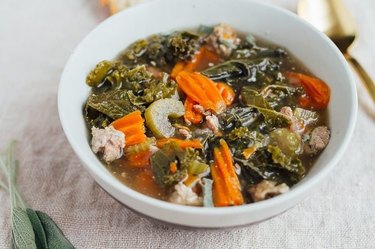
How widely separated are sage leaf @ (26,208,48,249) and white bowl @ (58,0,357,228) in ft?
1.63

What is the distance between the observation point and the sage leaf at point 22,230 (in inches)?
109

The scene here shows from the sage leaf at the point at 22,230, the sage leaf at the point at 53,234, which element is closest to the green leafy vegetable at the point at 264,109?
the sage leaf at the point at 53,234

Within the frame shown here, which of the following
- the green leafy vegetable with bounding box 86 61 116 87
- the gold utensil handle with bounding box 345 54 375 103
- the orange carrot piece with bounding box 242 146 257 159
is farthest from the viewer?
the gold utensil handle with bounding box 345 54 375 103

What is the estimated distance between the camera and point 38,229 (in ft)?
9.45

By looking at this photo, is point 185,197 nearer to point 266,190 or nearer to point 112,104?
point 266,190

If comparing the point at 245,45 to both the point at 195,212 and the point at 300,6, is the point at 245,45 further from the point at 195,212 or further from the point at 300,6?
the point at 195,212

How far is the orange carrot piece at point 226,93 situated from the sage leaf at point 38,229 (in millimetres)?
1304

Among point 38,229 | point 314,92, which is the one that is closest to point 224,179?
point 314,92

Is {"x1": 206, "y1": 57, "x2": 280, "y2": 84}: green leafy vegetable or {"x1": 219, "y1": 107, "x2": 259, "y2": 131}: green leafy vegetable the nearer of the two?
{"x1": 219, "y1": 107, "x2": 259, "y2": 131}: green leafy vegetable

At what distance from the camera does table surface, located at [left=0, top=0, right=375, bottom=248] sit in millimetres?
2953

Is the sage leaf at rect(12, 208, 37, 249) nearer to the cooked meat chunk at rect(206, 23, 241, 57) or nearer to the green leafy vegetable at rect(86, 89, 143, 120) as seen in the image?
the green leafy vegetable at rect(86, 89, 143, 120)

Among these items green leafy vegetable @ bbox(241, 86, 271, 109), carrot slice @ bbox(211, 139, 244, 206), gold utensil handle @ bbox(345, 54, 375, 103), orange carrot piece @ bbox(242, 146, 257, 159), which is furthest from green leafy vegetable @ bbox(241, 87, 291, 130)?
gold utensil handle @ bbox(345, 54, 375, 103)

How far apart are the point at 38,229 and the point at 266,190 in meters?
1.29

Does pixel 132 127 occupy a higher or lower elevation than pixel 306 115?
higher
